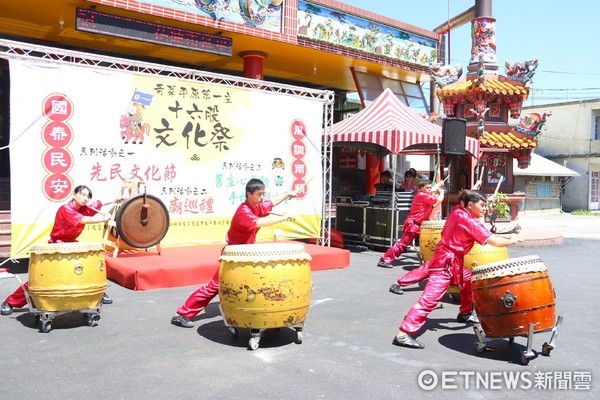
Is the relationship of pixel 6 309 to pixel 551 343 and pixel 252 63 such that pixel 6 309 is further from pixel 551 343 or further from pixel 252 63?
pixel 252 63

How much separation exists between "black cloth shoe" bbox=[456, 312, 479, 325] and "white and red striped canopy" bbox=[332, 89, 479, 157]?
5.95 m

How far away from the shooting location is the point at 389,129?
11.9 m

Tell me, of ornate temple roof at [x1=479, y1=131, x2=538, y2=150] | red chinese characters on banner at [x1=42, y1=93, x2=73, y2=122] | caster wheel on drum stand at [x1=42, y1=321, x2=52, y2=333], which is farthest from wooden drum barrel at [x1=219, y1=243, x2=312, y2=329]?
ornate temple roof at [x1=479, y1=131, x2=538, y2=150]

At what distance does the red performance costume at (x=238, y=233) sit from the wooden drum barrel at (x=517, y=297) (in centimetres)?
218

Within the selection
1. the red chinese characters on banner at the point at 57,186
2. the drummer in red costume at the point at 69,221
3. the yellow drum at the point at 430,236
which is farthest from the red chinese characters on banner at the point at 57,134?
the yellow drum at the point at 430,236

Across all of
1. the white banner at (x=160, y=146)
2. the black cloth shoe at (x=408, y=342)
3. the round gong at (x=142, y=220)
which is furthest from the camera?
the round gong at (x=142, y=220)

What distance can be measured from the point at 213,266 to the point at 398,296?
8.66ft

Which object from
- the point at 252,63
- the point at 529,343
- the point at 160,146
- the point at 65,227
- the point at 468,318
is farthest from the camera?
the point at 252,63

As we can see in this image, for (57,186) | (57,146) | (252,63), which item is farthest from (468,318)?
(252,63)

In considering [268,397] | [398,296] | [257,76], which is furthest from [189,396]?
[257,76]

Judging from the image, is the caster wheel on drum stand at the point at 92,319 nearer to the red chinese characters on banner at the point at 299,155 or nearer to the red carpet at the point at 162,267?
the red carpet at the point at 162,267

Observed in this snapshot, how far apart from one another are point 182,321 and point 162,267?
2100 millimetres

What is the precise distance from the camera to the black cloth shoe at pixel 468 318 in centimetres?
585

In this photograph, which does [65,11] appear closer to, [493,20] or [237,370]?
[237,370]
